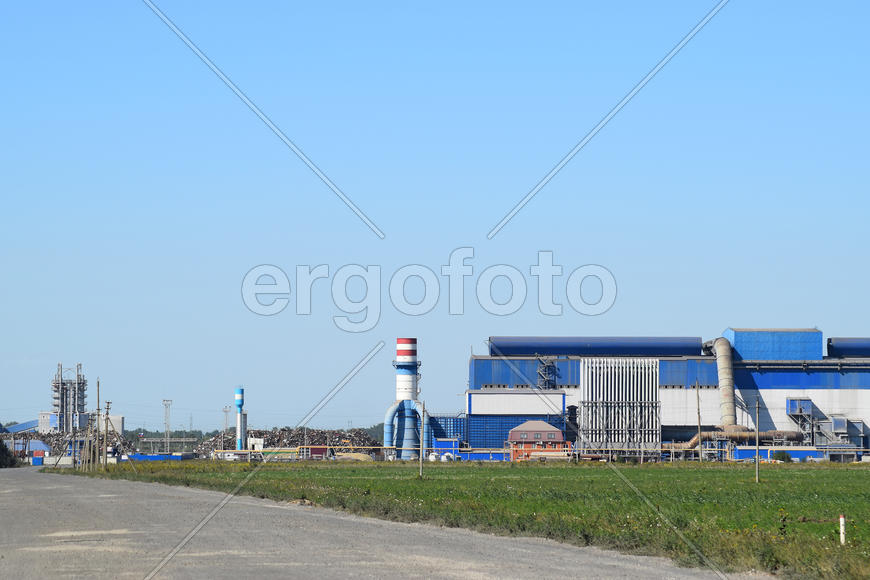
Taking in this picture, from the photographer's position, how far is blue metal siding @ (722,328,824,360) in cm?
13800

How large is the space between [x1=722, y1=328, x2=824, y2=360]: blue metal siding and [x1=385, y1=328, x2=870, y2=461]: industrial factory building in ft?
0.40

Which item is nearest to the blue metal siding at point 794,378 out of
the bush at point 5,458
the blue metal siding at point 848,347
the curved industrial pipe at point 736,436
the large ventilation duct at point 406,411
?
the blue metal siding at point 848,347

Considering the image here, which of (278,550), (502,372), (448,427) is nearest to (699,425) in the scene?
(502,372)

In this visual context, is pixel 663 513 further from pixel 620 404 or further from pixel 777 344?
pixel 777 344

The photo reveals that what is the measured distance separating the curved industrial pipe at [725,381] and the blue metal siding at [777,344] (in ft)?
11.7

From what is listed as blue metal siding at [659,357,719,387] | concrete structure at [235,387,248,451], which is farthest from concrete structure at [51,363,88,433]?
blue metal siding at [659,357,719,387]

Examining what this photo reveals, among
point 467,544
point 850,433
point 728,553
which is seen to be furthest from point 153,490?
point 850,433

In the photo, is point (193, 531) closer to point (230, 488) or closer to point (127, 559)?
point (127, 559)

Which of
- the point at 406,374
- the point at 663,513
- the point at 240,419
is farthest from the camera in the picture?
the point at 240,419

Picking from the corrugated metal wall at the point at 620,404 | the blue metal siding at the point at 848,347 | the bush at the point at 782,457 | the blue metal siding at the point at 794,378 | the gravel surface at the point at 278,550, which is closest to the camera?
the gravel surface at the point at 278,550

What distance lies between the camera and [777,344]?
139 metres

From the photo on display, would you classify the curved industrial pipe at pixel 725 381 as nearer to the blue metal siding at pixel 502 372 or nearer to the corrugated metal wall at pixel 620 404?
the corrugated metal wall at pixel 620 404

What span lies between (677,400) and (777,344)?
14.4 m

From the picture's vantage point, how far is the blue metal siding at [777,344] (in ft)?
453
